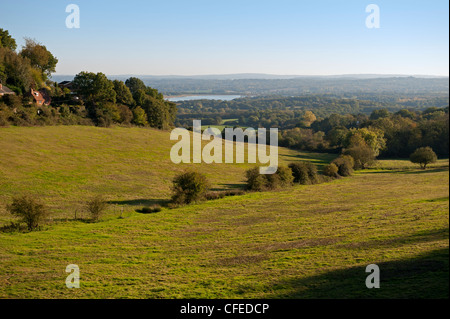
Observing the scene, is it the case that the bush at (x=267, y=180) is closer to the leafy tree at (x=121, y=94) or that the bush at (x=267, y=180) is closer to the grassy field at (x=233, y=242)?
the grassy field at (x=233, y=242)

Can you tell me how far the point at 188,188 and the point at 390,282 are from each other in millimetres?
25636

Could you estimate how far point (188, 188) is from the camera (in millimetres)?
35750

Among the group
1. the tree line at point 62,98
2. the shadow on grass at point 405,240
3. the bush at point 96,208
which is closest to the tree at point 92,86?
the tree line at point 62,98

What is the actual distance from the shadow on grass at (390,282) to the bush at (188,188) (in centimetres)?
2225

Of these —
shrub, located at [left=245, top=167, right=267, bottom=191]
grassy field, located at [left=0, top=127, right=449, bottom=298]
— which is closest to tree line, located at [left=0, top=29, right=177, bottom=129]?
grassy field, located at [left=0, top=127, right=449, bottom=298]

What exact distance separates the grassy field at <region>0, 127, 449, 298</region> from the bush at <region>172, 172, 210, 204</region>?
1.50 metres

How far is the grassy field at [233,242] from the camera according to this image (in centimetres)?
1327

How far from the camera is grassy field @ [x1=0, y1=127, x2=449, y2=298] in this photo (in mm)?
13273

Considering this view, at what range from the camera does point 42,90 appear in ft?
216

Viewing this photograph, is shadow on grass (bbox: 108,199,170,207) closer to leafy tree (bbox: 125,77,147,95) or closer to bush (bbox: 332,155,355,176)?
bush (bbox: 332,155,355,176)

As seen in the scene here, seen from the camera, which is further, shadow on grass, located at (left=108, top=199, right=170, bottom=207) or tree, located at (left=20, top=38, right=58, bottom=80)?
tree, located at (left=20, top=38, right=58, bottom=80)
